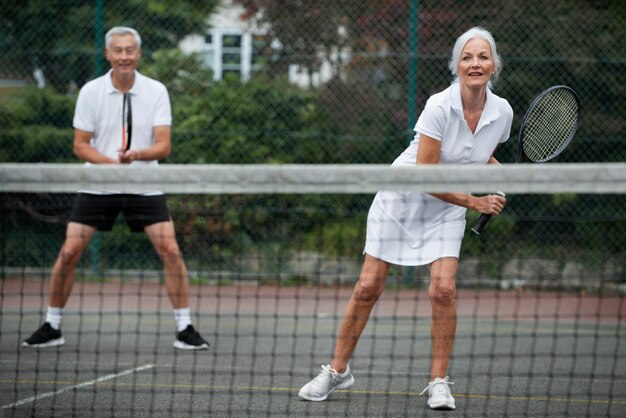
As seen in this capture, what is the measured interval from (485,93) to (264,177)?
1.43m

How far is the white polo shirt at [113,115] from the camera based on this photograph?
6953mm

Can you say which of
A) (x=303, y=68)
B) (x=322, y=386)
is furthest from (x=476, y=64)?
(x=303, y=68)

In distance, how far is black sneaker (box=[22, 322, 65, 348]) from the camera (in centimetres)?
678

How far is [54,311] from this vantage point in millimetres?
6812

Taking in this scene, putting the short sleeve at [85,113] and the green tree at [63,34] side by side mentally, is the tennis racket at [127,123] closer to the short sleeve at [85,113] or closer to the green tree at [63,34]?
the short sleeve at [85,113]

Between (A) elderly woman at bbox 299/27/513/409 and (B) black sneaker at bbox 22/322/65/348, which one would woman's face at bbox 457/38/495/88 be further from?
(B) black sneaker at bbox 22/322/65/348

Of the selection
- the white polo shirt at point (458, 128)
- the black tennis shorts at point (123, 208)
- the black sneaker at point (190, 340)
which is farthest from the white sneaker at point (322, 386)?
the black tennis shorts at point (123, 208)

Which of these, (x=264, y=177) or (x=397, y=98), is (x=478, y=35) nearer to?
(x=264, y=177)

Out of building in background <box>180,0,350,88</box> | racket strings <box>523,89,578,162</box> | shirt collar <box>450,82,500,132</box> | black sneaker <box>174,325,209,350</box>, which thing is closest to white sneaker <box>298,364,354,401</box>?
shirt collar <box>450,82,500,132</box>

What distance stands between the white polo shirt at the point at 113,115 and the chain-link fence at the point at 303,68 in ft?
11.0

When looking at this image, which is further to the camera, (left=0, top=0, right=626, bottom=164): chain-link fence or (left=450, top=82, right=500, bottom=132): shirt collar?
(left=0, top=0, right=626, bottom=164): chain-link fence

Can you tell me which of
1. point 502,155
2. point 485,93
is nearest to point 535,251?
point 502,155

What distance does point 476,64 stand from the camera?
4973 millimetres

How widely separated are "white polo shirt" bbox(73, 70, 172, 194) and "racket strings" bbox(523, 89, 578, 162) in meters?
2.43
